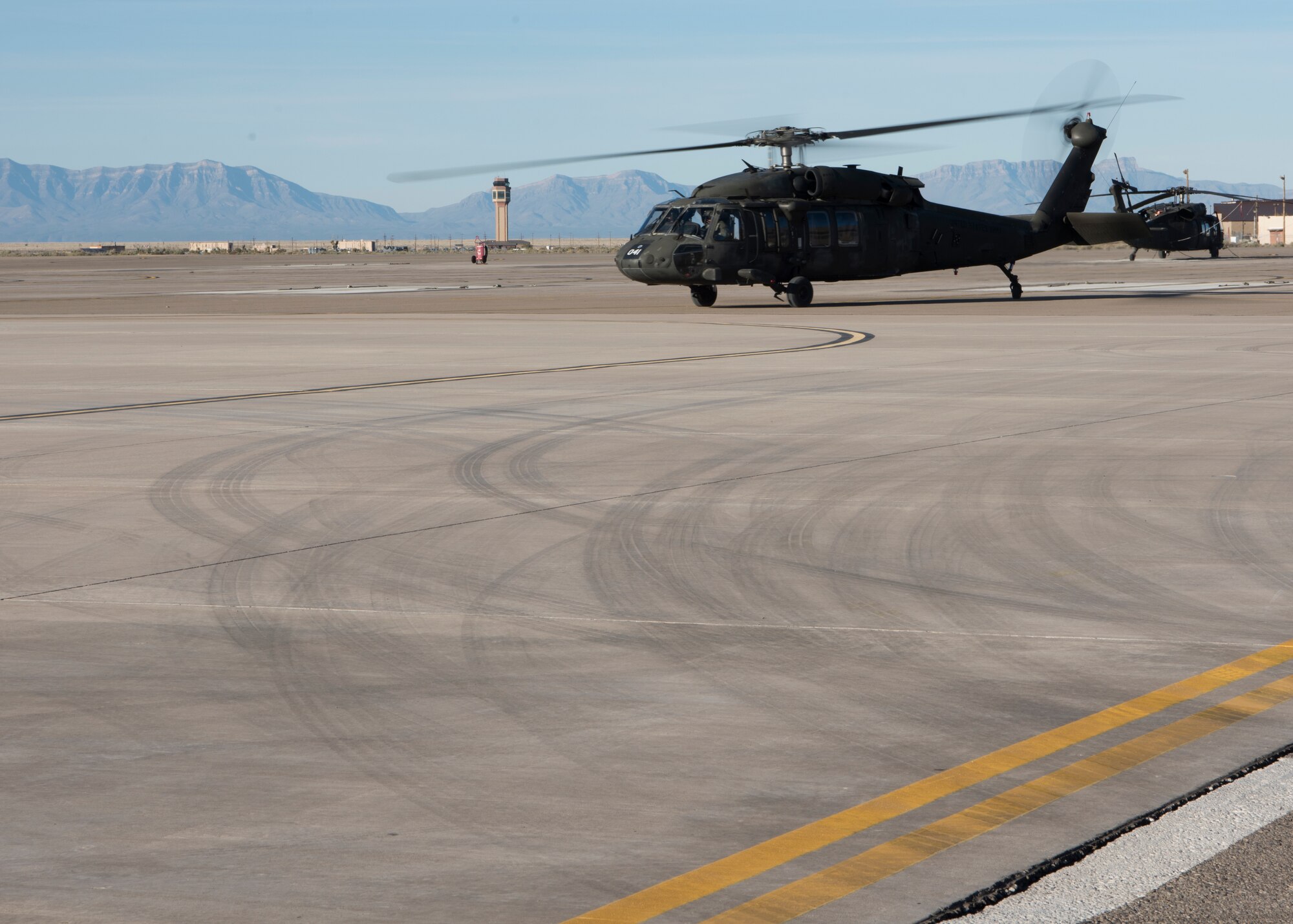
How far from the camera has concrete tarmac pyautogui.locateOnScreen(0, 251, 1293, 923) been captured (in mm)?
4383

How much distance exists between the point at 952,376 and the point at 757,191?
16.3 m

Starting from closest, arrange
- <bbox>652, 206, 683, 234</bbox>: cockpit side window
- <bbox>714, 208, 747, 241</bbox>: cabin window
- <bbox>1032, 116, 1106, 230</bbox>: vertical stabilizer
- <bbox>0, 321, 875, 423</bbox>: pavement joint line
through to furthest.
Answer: <bbox>0, 321, 875, 423</bbox>: pavement joint line < <bbox>714, 208, 747, 241</bbox>: cabin window < <bbox>652, 206, 683, 234</bbox>: cockpit side window < <bbox>1032, 116, 1106, 230</bbox>: vertical stabilizer

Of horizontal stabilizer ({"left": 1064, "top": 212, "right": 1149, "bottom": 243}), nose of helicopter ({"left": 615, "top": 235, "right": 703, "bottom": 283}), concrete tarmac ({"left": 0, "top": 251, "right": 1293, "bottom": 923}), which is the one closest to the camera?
concrete tarmac ({"left": 0, "top": 251, "right": 1293, "bottom": 923})

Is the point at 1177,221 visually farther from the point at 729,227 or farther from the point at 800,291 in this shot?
the point at 729,227

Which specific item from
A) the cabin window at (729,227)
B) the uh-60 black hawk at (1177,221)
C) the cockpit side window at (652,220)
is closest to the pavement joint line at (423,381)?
the cabin window at (729,227)

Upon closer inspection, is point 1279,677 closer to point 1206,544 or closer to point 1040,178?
point 1206,544

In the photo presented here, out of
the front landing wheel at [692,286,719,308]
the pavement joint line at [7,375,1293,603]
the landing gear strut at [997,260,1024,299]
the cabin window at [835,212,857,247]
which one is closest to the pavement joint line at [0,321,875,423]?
the pavement joint line at [7,375,1293,603]

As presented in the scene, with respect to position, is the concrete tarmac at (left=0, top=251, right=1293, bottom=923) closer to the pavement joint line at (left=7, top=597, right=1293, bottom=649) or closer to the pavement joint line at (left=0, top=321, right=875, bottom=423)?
the pavement joint line at (left=7, top=597, right=1293, bottom=649)

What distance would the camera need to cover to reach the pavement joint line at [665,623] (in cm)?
673

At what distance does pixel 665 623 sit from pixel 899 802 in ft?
7.98

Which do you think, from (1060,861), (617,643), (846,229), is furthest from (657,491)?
(846,229)

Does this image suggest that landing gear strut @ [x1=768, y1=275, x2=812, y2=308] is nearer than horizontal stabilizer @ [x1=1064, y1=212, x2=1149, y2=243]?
Yes

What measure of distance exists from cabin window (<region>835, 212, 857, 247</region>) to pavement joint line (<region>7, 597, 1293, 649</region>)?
28558 mm

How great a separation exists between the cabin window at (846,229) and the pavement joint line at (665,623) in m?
28.6
